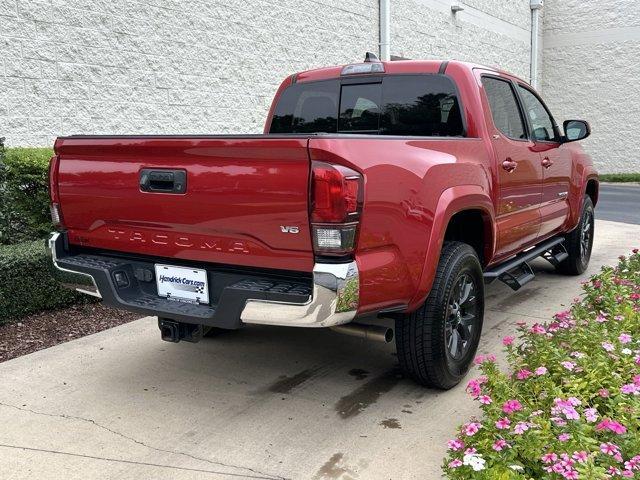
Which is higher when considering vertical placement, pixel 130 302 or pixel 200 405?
pixel 130 302

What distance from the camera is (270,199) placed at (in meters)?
2.83

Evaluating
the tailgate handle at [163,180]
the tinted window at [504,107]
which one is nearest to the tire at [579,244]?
the tinted window at [504,107]

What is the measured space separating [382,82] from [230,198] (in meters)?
1.91

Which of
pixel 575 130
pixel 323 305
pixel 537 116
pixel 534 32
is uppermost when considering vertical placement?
pixel 534 32

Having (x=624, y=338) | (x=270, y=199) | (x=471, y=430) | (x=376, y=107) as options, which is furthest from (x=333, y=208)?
(x=376, y=107)

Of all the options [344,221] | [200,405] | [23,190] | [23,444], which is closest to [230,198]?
[344,221]

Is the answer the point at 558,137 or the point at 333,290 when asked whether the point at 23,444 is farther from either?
the point at 558,137

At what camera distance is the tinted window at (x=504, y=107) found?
4.40 m

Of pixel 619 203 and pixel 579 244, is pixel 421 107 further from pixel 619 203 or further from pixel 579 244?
pixel 619 203

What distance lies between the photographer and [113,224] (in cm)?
340

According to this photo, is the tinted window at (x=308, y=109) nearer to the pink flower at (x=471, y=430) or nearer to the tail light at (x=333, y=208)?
the tail light at (x=333, y=208)

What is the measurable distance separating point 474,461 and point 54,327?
3736mm

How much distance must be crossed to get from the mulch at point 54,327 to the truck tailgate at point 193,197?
144cm

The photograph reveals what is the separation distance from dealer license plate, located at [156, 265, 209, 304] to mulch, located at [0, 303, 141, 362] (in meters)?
1.84
